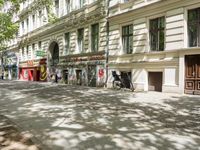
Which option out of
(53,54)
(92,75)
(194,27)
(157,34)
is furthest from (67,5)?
(194,27)

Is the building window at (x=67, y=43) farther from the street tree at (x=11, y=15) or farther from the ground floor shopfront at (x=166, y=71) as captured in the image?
the street tree at (x=11, y=15)

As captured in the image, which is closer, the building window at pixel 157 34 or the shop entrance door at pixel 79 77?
the building window at pixel 157 34

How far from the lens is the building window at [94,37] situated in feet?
74.8

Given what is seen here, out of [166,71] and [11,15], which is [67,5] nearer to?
[11,15]

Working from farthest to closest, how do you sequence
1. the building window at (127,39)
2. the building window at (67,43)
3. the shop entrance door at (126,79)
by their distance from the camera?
1. the building window at (67,43)
2. the building window at (127,39)
3. the shop entrance door at (126,79)

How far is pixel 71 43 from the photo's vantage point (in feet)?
86.3

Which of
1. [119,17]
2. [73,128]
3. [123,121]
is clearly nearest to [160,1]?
[119,17]

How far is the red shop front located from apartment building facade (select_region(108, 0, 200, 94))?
13.7 m

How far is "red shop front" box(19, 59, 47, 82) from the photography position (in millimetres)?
32812

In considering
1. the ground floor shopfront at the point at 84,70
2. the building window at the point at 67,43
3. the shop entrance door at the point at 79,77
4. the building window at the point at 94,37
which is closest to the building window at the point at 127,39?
the ground floor shopfront at the point at 84,70

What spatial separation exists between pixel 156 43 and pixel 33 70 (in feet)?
71.7

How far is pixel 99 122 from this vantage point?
7.99m

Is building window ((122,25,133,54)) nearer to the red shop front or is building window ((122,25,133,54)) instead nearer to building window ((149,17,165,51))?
building window ((149,17,165,51))

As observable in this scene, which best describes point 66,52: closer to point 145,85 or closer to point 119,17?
point 119,17
